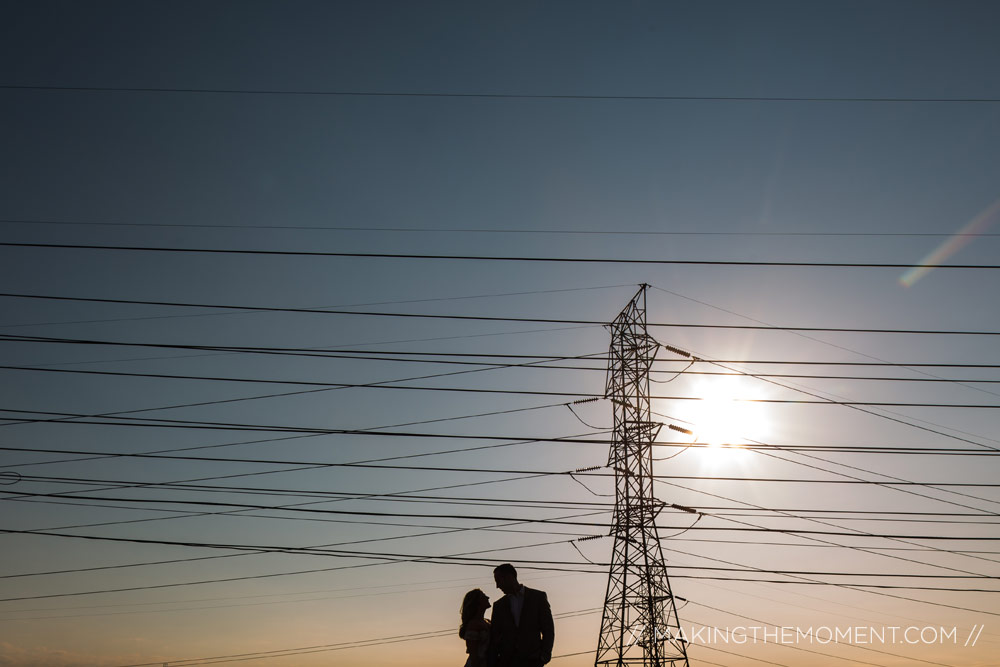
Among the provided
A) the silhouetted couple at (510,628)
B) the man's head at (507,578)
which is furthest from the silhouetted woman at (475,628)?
the man's head at (507,578)

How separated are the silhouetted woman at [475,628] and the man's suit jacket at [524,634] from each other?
12 cm

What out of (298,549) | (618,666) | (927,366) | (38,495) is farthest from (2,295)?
(618,666)

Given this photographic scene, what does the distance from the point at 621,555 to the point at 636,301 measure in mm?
8855

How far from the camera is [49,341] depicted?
678 inches

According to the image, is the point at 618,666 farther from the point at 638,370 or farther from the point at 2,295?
the point at 2,295

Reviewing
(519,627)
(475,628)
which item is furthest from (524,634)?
(475,628)

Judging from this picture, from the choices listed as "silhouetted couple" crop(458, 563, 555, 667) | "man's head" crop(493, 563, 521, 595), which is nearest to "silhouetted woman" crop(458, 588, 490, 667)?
"silhouetted couple" crop(458, 563, 555, 667)

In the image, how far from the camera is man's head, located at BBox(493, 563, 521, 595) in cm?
806

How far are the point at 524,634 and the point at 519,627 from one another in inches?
3.1

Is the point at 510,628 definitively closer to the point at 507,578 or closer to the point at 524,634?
the point at 524,634

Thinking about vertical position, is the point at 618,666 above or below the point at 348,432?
below

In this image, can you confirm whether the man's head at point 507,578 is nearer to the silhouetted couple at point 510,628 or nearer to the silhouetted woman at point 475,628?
the silhouetted couple at point 510,628

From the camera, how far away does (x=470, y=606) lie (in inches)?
324

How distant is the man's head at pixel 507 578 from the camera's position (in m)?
8.06
